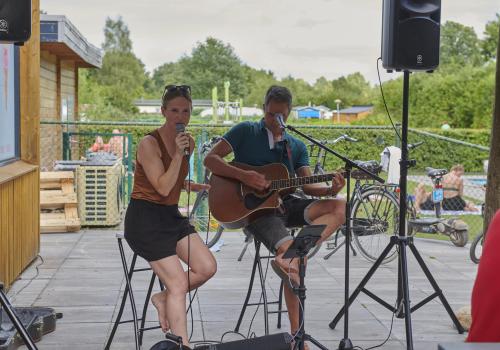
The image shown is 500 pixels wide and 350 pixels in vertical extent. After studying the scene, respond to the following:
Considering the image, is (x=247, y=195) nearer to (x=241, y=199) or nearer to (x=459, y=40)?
(x=241, y=199)

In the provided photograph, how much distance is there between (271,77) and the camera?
7838cm

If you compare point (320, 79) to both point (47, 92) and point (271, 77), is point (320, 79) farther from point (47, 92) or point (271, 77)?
point (47, 92)

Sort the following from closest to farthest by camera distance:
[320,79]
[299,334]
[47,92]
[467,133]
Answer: [299,334]
[47,92]
[467,133]
[320,79]

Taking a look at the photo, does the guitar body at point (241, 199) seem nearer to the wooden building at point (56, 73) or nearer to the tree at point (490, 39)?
the wooden building at point (56, 73)

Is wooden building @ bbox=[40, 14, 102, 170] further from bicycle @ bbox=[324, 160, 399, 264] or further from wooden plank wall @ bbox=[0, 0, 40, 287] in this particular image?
bicycle @ bbox=[324, 160, 399, 264]

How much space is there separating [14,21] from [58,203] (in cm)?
573

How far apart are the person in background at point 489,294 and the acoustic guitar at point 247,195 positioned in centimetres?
270

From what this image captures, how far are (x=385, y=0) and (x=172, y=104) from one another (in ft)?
5.58

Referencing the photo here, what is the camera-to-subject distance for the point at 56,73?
54.1 ft

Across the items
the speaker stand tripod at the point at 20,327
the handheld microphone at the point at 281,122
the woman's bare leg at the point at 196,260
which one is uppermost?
the handheld microphone at the point at 281,122

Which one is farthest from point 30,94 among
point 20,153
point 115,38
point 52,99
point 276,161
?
point 115,38

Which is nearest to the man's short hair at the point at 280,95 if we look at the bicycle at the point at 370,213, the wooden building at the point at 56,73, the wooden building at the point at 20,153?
the wooden building at the point at 20,153

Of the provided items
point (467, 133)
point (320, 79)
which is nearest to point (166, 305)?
point (467, 133)

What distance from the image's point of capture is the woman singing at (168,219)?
4180 millimetres
